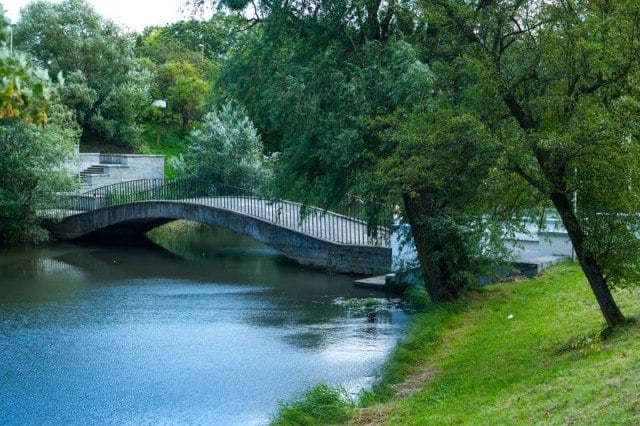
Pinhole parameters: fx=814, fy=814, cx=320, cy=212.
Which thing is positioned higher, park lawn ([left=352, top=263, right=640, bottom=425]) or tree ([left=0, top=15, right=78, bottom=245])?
tree ([left=0, top=15, right=78, bottom=245])

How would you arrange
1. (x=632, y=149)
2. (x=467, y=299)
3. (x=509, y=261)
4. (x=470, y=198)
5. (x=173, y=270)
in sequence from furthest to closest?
(x=173, y=270)
(x=509, y=261)
(x=467, y=299)
(x=470, y=198)
(x=632, y=149)

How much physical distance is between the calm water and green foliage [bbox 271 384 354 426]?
0.66 metres

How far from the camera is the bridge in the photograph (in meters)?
22.3

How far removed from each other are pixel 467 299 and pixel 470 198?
277cm

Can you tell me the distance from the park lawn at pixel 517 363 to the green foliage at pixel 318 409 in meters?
0.23

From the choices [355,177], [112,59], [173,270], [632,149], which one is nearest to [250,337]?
[355,177]

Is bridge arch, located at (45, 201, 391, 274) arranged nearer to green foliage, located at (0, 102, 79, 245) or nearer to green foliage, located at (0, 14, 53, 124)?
green foliage, located at (0, 102, 79, 245)

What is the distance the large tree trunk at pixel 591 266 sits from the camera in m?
8.91

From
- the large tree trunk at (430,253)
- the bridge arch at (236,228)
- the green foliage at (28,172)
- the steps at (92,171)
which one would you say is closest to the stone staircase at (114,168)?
the steps at (92,171)

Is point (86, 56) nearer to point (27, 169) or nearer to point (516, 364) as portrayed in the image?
point (27, 169)

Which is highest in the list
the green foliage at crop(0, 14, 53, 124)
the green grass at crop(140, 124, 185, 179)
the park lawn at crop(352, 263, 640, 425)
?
the green grass at crop(140, 124, 185, 179)

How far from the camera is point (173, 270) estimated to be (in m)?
24.6

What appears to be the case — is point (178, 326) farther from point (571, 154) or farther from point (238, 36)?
point (571, 154)

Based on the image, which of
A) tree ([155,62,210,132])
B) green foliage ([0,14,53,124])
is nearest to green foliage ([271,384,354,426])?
green foliage ([0,14,53,124])
